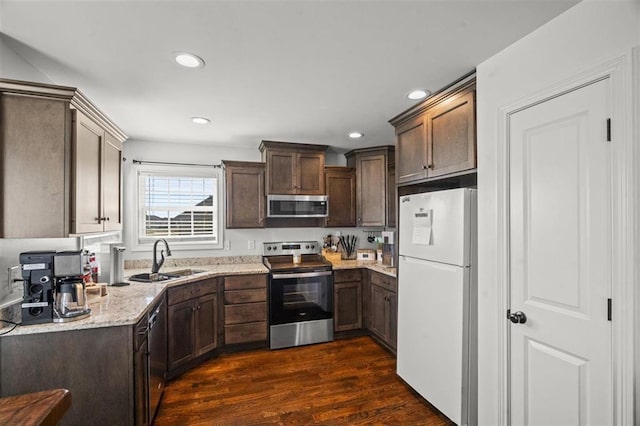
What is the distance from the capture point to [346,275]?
3.79 m

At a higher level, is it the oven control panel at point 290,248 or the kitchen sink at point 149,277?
the oven control panel at point 290,248

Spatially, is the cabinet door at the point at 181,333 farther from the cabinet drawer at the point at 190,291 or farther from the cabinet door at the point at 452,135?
the cabinet door at the point at 452,135

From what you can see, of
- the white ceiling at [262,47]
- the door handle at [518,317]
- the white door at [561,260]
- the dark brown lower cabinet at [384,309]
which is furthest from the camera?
the dark brown lower cabinet at [384,309]

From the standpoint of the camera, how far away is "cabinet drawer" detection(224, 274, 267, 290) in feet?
11.2

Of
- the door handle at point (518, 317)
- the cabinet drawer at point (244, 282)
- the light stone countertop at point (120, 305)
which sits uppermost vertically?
the door handle at point (518, 317)

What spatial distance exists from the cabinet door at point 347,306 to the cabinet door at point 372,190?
866 millimetres

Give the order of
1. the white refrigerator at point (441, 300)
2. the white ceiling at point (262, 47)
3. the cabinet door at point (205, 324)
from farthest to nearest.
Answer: the cabinet door at point (205, 324), the white refrigerator at point (441, 300), the white ceiling at point (262, 47)

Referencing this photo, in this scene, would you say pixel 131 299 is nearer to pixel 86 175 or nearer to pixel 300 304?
pixel 86 175

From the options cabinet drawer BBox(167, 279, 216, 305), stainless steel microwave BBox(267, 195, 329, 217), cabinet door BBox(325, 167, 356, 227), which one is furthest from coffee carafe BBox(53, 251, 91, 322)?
cabinet door BBox(325, 167, 356, 227)

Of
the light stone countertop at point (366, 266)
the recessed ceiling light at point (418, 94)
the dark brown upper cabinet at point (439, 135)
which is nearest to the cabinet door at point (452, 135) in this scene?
the dark brown upper cabinet at point (439, 135)

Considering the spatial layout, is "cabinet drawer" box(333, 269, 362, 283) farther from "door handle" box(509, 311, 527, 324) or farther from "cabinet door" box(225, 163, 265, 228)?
"door handle" box(509, 311, 527, 324)

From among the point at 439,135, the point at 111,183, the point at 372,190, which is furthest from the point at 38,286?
the point at 372,190

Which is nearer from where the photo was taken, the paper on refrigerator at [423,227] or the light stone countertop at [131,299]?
the light stone countertop at [131,299]

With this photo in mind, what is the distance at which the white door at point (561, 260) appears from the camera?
1337 mm
